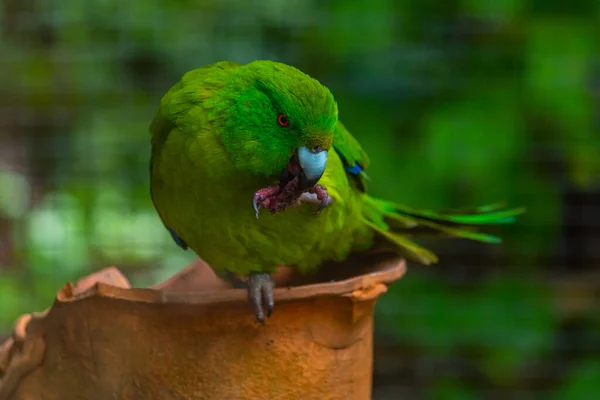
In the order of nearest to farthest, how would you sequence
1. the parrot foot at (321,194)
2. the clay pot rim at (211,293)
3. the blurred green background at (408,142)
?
the clay pot rim at (211,293) → the parrot foot at (321,194) → the blurred green background at (408,142)

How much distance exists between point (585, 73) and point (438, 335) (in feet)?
2.07

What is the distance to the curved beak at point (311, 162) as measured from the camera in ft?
2.68

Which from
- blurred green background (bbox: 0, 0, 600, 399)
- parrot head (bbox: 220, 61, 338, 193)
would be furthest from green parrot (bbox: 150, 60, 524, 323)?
blurred green background (bbox: 0, 0, 600, 399)

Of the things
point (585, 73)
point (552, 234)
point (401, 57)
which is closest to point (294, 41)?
point (401, 57)

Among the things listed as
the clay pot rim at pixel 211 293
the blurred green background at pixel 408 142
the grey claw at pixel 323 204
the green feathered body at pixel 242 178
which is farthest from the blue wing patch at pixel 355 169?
the blurred green background at pixel 408 142

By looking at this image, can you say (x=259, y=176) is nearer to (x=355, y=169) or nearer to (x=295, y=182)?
(x=295, y=182)

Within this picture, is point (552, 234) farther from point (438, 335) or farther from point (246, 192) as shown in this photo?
point (246, 192)

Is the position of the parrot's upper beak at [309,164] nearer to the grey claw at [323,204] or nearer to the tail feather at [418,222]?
the grey claw at [323,204]

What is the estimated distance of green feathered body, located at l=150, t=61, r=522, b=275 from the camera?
0.85 metres

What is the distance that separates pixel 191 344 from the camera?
82 cm

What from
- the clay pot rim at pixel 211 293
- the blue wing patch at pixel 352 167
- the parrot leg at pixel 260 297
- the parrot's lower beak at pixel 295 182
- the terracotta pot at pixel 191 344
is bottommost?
the terracotta pot at pixel 191 344

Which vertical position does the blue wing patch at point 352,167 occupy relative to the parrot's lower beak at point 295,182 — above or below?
below

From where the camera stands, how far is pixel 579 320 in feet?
5.66

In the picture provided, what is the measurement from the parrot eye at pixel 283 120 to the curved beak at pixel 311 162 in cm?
3
